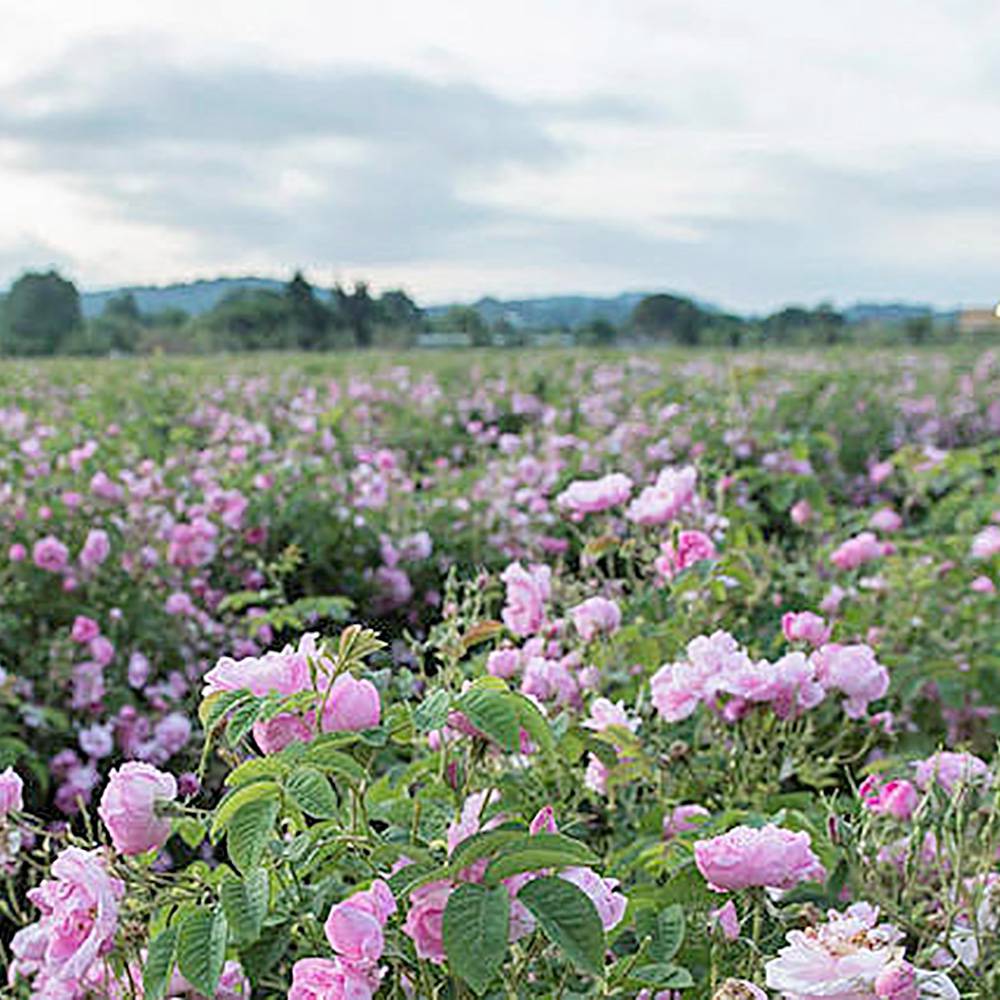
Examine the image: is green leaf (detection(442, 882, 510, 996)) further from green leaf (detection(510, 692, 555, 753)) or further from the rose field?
green leaf (detection(510, 692, 555, 753))

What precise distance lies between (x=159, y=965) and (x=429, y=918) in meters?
0.21

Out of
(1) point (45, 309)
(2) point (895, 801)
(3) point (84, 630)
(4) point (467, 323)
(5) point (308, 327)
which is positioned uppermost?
(1) point (45, 309)

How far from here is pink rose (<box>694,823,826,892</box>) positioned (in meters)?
1.14

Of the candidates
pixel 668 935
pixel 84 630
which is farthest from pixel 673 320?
pixel 668 935

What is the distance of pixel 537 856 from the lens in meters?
1.00

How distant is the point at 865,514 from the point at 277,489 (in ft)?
5.89

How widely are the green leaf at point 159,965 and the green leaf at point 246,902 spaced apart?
0.18ft

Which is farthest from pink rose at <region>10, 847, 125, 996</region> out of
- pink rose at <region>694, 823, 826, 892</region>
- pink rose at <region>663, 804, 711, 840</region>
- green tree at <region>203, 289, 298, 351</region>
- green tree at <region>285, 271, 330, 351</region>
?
green tree at <region>203, 289, 298, 351</region>

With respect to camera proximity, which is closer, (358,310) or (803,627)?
(803,627)

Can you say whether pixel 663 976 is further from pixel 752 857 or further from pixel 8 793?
pixel 8 793

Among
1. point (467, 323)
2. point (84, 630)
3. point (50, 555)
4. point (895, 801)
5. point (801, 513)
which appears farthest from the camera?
point (467, 323)

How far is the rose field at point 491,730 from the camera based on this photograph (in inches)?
41.7

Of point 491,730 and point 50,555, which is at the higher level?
point 491,730

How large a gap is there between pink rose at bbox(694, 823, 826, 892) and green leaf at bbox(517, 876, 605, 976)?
0.52 ft
